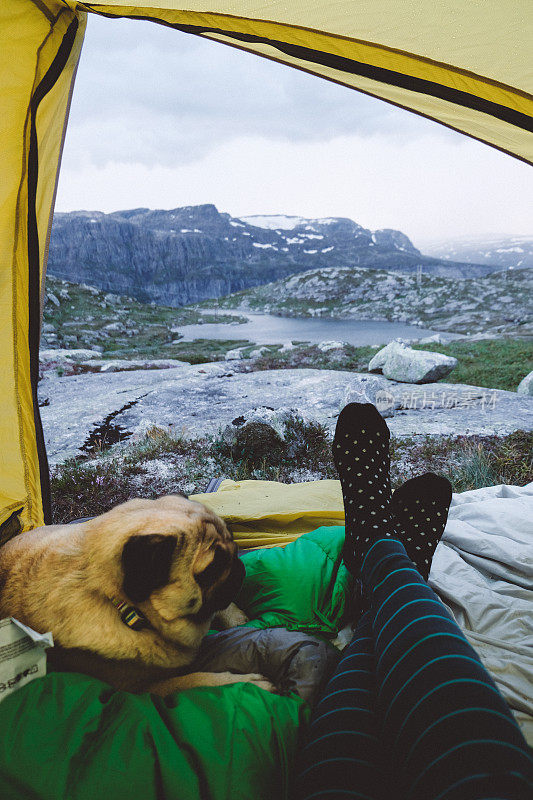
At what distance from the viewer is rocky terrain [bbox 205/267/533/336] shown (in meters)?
29.1

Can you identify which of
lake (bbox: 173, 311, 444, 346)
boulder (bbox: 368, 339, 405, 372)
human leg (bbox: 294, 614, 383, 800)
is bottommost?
human leg (bbox: 294, 614, 383, 800)

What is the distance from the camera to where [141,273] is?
261ft

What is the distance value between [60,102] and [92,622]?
11.1ft

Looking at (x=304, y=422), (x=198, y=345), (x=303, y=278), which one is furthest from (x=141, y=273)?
(x=304, y=422)

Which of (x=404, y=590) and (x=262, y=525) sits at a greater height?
(x=404, y=590)

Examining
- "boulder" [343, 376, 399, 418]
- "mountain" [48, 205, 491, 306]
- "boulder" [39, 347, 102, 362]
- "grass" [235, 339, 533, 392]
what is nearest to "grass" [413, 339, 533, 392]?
"grass" [235, 339, 533, 392]

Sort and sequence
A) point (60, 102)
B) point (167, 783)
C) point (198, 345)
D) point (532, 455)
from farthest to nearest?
point (198, 345) < point (532, 455) < point (60, 102) < point (167, 783)

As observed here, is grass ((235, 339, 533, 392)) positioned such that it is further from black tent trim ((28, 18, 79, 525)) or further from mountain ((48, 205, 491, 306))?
mountain ((48, 205, 491, 306))

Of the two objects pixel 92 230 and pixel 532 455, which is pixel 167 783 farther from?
pixel 92 230

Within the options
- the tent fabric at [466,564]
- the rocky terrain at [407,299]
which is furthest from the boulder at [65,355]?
the rocky terrain at [407,299]

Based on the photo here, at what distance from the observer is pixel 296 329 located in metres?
30.4

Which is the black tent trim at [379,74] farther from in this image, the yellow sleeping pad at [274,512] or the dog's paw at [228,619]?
the dog's paw at [228,619]

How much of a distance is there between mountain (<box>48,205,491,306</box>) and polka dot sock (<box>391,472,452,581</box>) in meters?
57.8

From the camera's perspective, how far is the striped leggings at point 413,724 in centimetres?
96
